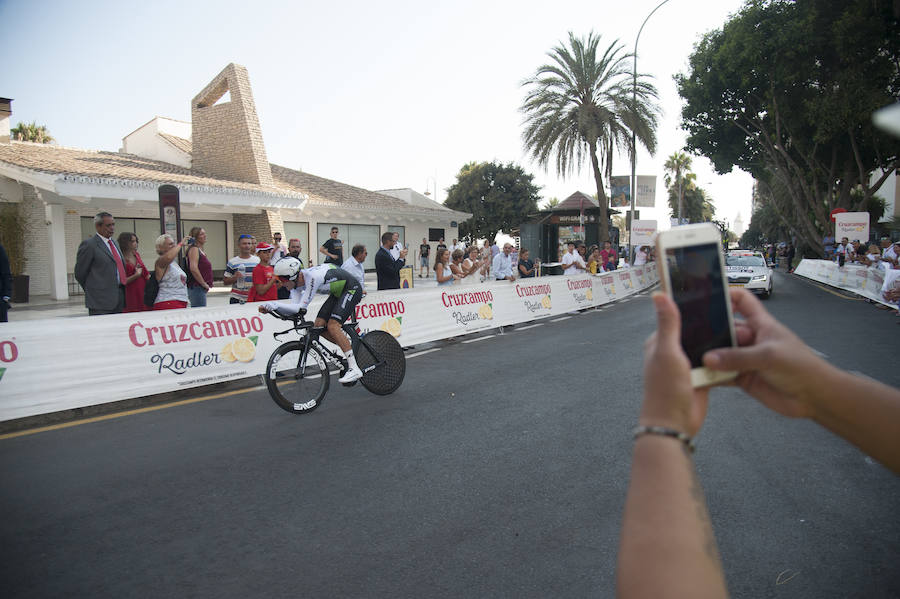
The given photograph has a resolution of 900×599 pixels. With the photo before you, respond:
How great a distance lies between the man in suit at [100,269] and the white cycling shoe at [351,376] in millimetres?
3777

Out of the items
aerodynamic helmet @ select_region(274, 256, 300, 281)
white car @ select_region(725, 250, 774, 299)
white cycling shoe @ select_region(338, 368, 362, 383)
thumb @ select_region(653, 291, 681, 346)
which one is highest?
aerodynamic helmet @ select_region(274, 256, 300, 281)

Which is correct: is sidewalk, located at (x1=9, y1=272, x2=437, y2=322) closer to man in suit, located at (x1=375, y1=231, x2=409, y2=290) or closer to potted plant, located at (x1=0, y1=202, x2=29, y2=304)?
potted plant, located at (x1=0, y1=202, x2=29, y2=304)

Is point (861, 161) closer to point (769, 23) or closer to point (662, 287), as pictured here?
point (769, 23)

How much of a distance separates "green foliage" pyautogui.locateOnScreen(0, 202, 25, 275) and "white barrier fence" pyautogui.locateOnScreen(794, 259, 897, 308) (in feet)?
82.0

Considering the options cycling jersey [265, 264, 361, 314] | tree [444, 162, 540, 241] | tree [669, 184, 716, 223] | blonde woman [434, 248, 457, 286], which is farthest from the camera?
tree [669, 184, 716, 223]

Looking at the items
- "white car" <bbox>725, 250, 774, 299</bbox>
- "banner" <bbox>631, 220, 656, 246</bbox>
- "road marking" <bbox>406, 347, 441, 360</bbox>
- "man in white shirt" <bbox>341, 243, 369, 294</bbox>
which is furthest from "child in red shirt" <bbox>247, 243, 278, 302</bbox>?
"banner" <bbox>631, 220, 656, 246</bbox>

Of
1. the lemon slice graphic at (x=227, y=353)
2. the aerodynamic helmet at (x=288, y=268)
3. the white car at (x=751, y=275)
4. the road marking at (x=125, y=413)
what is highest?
the aerodynamic helmet at (x=288, y=268)

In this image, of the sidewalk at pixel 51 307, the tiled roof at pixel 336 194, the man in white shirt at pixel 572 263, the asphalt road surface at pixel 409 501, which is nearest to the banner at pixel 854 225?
the man in white shirt at pixel 572 263

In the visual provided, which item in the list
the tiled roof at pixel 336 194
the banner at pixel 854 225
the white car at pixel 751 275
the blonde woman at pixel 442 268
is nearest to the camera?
the blonde woman at pixel 442 268

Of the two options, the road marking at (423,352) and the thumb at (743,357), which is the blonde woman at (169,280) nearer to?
the road marking at (423,352)

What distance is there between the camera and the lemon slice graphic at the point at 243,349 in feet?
26.8

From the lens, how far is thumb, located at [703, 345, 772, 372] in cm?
114

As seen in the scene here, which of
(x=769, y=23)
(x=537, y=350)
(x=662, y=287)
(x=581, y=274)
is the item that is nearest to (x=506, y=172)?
(x=769, y=23)

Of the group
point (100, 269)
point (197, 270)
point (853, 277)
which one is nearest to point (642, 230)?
point (853, 277)
